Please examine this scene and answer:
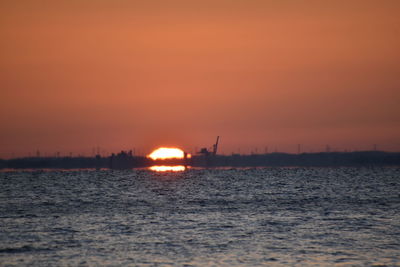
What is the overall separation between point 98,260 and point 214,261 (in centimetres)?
806

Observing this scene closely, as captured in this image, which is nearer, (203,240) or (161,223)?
(203,240)

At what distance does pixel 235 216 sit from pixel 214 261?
32.6 metres

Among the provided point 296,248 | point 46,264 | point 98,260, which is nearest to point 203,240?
point 296,248

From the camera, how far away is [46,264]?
41188mm

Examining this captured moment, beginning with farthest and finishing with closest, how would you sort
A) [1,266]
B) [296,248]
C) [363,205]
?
[363,205] → [296,248] → [1,266]

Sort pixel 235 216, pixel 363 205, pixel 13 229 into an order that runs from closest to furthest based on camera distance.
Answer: pixel 13 229
pixel 235 216
pixel 363 205

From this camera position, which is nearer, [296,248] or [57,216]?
[296,248]

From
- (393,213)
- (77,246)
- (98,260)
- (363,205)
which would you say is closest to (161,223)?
(77,246)

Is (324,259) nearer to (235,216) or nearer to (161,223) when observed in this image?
(161,223)

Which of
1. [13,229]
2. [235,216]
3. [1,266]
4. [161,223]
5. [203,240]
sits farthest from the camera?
[235,216]

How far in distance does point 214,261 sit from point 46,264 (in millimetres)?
11256

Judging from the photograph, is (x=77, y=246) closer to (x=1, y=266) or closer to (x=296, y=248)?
(x=1, y=266)

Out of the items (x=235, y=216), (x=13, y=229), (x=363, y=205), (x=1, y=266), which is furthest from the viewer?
(x=363, y=205)

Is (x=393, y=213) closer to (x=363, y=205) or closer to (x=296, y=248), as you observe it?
(x=363, y=205)
